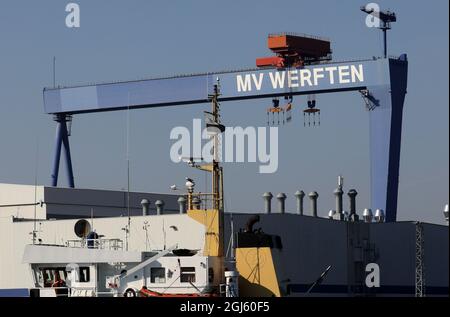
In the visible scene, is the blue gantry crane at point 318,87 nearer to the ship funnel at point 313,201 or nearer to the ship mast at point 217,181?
the ship funnel at point 313,201

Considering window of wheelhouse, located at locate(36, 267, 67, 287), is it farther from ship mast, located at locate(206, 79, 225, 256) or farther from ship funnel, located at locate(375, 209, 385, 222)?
ship funnel, located at locate(375, 209, 385, 222)

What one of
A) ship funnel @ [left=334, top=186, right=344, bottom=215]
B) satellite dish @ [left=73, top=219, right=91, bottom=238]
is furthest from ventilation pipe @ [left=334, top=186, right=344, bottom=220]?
satellite dish @ [left=73, top=219, right=91, bottom=238]

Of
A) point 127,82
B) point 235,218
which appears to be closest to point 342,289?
point 235,218

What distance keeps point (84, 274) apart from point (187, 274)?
428cm

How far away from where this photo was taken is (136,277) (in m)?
41.8

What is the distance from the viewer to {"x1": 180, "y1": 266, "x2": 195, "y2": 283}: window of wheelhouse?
40.9m

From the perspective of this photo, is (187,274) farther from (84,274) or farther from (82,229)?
(82,229)

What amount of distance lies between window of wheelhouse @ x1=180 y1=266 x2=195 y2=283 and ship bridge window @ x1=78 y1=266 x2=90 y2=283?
3935 mm

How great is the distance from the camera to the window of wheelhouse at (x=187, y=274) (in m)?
40.9

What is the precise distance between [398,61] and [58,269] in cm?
3450

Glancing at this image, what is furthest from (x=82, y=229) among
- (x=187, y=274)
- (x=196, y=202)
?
(x=187, y=274)

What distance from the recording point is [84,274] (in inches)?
1690
